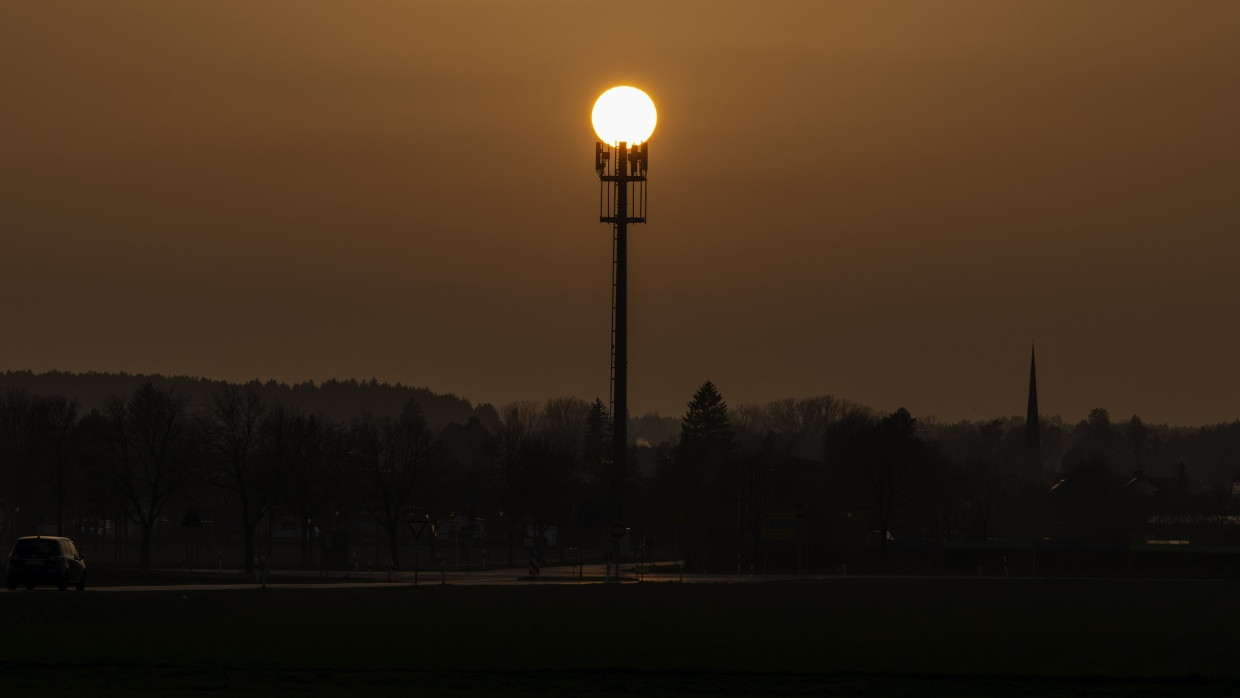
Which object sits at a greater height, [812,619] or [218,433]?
[218,433]

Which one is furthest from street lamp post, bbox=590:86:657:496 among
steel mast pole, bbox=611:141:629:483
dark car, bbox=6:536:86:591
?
dark car, bbox=6:536:86:591

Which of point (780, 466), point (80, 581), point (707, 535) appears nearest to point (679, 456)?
point (780, 466)

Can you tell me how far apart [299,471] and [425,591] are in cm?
4710

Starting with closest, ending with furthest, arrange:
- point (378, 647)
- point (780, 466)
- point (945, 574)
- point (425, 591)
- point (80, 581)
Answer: point (378, 647), point (80, 581), point (425, 591), point (945, 574), point (780, 466)

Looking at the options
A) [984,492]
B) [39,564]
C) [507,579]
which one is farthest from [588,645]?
[984,492]

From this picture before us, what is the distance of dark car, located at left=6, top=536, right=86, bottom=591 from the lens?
4849 cm

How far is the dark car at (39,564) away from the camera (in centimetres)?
4849

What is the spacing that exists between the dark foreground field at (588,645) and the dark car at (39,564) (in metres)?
4.15

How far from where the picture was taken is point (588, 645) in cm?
3659

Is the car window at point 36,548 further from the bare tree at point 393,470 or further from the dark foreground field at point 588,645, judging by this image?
the bare tree at point 393,470

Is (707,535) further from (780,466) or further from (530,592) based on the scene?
(530,592)

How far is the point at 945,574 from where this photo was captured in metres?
96.4

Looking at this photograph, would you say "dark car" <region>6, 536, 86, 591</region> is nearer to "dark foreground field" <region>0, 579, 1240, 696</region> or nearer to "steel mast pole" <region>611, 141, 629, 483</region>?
"dark foreground field" <region>0, 579, 1240, 696</region>

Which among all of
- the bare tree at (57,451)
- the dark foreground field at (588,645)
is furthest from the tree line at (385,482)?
the dark foreground field at (588,645)
